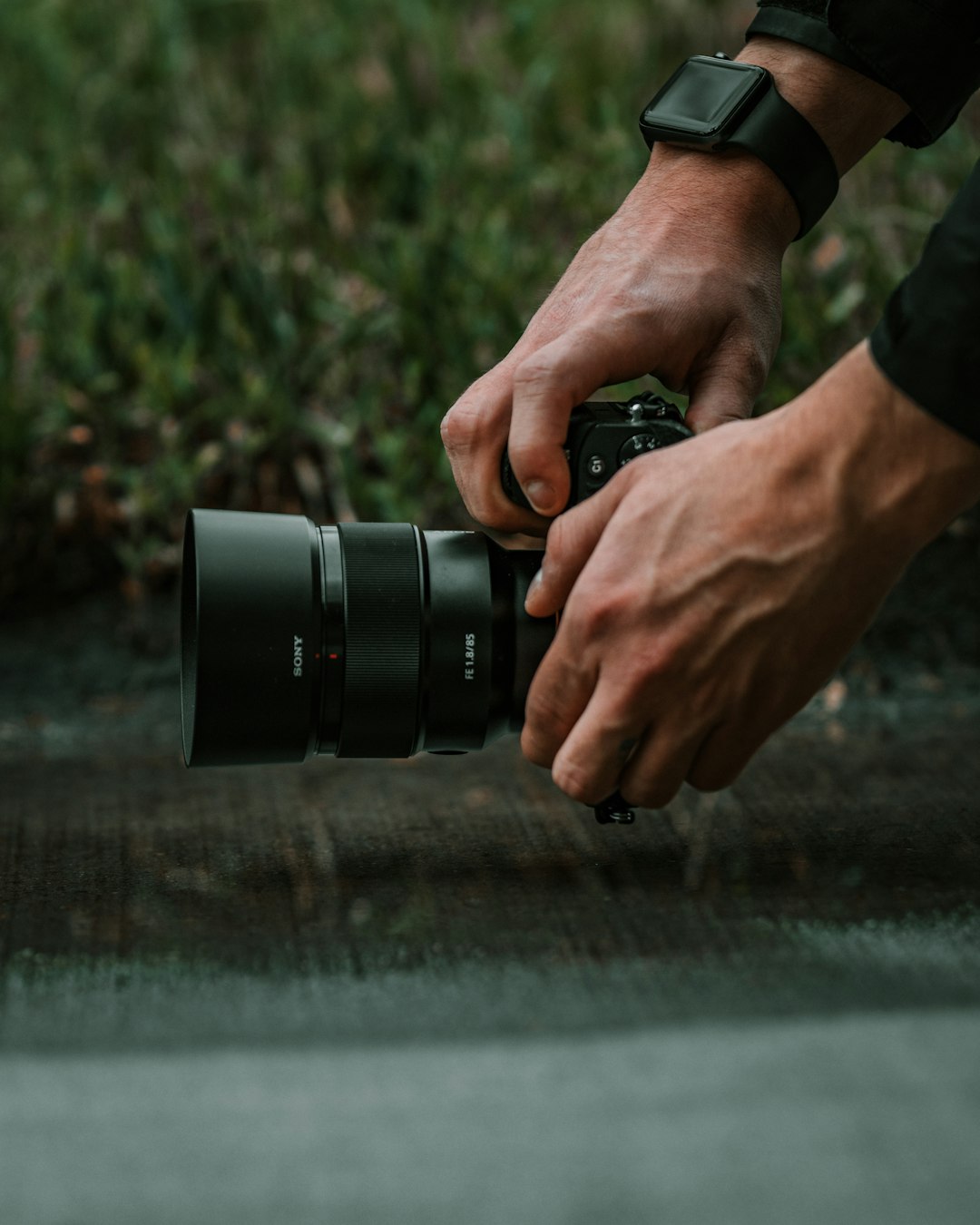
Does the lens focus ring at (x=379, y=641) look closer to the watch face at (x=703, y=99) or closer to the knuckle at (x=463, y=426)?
the knuckle at (x=463, y=426)

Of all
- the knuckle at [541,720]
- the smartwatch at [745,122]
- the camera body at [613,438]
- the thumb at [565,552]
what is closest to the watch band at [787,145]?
the smartwatch at [745,122]

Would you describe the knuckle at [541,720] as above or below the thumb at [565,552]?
below

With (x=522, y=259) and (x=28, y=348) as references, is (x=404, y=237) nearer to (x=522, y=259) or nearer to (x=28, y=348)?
(x=522, y=259)

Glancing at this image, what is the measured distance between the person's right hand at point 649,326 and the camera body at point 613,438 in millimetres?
12

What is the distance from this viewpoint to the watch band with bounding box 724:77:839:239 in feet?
4.43

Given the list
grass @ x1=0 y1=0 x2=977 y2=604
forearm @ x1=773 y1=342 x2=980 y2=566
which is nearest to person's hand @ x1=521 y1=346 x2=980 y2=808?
forearm @ x1=773 y1=342 x2=980 y2=566

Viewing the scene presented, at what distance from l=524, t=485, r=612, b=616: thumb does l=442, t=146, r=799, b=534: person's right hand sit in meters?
0.05

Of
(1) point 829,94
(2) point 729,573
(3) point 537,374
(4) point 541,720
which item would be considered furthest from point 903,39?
(4) point 541,720

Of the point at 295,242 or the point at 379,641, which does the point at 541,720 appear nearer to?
the point at 379,641

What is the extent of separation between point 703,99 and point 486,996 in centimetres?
85

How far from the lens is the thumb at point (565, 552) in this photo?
1.13 m

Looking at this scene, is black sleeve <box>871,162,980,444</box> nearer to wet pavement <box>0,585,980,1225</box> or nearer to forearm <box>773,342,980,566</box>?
forearm <box>773,342,980,566</box>

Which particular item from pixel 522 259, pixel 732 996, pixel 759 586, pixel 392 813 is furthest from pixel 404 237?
pixel 732 996

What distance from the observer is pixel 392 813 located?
141cm
